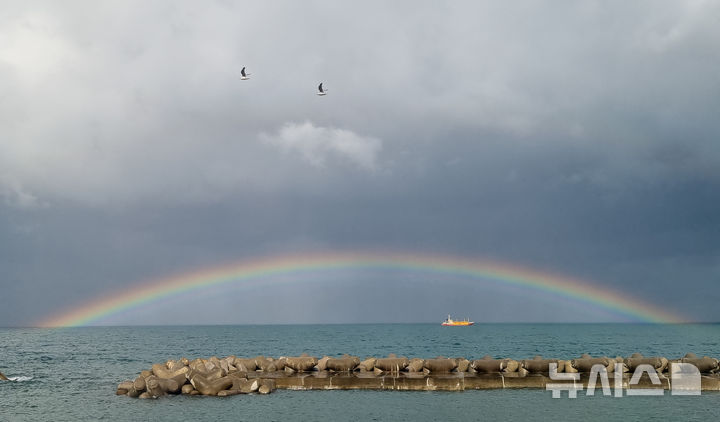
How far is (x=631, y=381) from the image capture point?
32812 mm

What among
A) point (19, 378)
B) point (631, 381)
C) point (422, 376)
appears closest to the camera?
point (631, 381)

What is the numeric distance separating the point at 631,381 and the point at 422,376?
34.6ft

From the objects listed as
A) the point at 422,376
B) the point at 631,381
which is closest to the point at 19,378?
the point at 422,376

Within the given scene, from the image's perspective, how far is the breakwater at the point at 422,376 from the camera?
32.8 m

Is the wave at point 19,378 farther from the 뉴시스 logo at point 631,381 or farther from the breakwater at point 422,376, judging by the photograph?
the 뉴시스 logo at point 631,381

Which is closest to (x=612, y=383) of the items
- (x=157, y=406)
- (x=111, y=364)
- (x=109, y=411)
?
(x=157, y=406)

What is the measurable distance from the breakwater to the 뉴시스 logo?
5 cm

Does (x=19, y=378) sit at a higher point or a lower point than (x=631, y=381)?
lower

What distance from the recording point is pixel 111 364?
6066cm

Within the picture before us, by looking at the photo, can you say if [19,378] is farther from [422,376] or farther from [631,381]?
[631,381]

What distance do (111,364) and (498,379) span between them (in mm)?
41343

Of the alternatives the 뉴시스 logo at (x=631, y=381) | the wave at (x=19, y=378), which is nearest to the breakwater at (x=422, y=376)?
the 뉴시스 logo at (x=631, y=381)

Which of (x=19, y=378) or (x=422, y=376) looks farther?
(x=19, y=378)

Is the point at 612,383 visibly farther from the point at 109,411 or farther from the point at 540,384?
the point at 109,411
